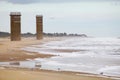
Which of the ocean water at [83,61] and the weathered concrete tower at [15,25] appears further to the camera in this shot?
the weathered concrete tower at [15,25]

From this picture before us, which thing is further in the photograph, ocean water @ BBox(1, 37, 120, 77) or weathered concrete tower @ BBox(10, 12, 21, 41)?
weathered concrete tower @ BBox(10, 12, 21, 41)

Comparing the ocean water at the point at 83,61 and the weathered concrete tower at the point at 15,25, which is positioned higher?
the weathered concrete tower at the point at 15,25

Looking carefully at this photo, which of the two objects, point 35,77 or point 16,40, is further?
point 16,40

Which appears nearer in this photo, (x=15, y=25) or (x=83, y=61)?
(x=83, y=61)

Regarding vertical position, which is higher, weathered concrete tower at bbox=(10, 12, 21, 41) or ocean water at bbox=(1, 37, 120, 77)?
weathered concrete tower at bbox=(10, 12, 21, 41)

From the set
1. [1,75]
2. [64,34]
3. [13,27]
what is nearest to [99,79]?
[1,75]

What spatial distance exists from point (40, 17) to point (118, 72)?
53.6 meters

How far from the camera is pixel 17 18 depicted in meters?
57.8

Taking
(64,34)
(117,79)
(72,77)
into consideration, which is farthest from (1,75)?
(64,34)

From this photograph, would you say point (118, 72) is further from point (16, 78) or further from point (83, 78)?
point (16, 78)

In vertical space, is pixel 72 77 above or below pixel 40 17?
below

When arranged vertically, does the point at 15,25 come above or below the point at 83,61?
above

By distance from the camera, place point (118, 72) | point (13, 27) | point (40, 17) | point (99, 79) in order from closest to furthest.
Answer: point (99, 79), point (118, 72), point (13, 27), point (40, 17)

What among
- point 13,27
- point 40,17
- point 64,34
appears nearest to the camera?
point 13,27
